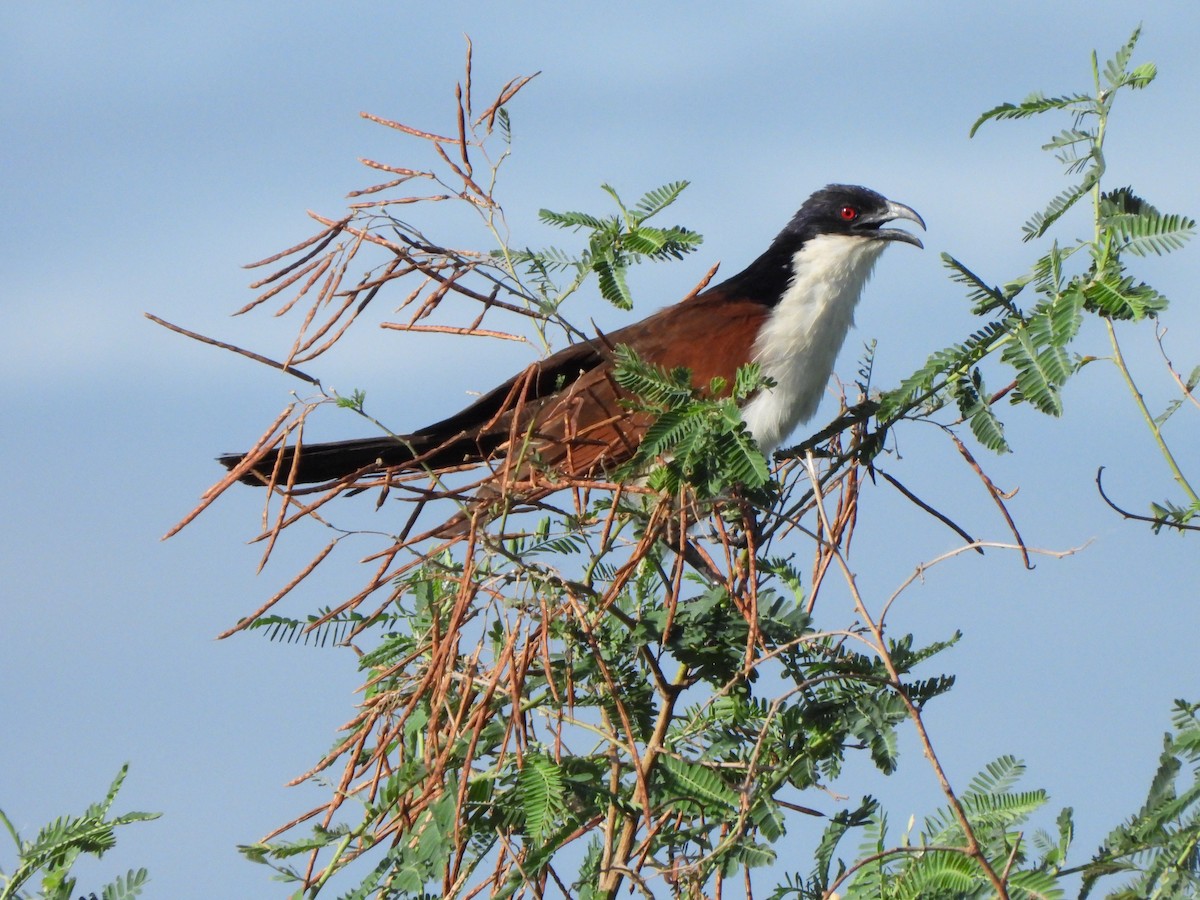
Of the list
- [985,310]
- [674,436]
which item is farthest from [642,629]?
[985,310]

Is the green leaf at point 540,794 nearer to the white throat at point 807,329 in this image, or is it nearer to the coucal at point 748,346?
the coucal at point 748,346

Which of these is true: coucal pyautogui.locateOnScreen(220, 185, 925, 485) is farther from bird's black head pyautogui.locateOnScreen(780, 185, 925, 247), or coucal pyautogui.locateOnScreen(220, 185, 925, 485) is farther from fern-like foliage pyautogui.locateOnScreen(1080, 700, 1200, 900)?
fern-like foliage pyautogui.locateOnScreen(1080, 700, 1200, 900)

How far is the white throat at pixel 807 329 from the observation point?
3.46 m

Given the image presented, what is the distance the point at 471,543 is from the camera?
5.90 feet

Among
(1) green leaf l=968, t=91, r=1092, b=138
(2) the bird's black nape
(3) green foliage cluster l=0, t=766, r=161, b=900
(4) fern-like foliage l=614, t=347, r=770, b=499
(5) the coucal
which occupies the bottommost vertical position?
(3) green foliage cluster l=0, t=766, r=161, b=900

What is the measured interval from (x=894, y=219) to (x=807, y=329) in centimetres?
53

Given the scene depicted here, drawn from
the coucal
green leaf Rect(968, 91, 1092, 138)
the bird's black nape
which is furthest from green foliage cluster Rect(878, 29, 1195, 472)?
the bird's black nape

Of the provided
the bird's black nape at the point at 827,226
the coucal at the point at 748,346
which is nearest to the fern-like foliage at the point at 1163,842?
the coucal at the point at 748,346

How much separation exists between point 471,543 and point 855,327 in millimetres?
2352

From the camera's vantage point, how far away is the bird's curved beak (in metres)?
3.88

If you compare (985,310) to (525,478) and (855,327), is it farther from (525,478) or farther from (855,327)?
(855,327)

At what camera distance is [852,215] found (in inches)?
158

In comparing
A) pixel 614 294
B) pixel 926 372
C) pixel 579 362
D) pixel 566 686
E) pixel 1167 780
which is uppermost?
pixel 579 362

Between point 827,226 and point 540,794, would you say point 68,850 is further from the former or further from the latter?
point 827,226
